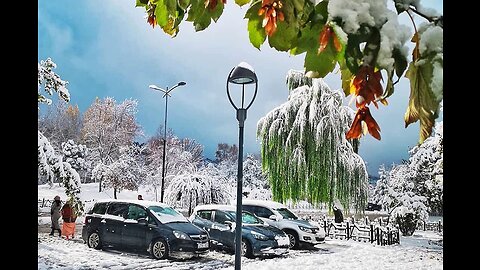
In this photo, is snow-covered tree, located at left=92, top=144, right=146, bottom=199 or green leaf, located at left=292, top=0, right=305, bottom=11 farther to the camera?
snow-covered tree, located at left=92, top=144, right=146, bottom=199

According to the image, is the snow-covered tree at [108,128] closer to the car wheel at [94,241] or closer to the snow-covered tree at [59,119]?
the snow-covered tree at [59,119]

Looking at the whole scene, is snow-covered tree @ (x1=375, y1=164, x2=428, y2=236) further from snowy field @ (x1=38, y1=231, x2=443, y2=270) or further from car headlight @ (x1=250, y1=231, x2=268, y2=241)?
car headlight @ (x1=250, y1=231, x2=268, y2=241)

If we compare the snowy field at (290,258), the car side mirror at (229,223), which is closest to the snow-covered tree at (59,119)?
the snowy field at (290,258)

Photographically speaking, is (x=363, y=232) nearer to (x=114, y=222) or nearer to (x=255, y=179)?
(x=255, y=179)

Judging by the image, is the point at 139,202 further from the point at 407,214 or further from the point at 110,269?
the point at 407,214

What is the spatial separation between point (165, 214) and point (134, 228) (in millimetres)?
212

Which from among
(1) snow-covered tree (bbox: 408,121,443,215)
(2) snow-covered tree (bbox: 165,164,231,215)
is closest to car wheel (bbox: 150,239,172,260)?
(2) snow-covered tree (bbox: 165,164,231,215)

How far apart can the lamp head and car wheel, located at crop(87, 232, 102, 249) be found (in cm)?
140

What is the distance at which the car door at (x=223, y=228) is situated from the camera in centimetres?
289

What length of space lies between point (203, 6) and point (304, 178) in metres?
2.54

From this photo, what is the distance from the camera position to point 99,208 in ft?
9.19

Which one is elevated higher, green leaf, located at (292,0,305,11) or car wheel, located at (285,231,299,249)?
green leaf, located at (292,0,305,11)

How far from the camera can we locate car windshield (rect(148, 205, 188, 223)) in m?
2.77

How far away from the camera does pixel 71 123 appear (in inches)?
107
